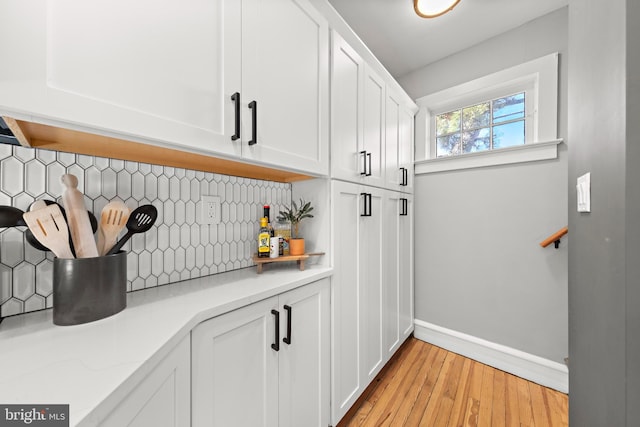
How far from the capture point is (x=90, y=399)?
0.38 m

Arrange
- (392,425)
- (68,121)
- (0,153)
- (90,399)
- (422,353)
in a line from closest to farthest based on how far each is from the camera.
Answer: (90,399) < (68,121) < (0,153) < (392,425) < (422,353)

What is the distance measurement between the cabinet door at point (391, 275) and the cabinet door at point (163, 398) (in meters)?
1.44

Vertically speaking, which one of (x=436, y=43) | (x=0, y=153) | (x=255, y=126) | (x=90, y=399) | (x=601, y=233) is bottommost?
(x=90, y=399)

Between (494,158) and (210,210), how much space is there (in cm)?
220

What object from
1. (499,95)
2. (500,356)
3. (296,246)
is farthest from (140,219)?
(499,95)

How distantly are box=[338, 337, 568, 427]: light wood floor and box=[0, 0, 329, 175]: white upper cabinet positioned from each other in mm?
1556

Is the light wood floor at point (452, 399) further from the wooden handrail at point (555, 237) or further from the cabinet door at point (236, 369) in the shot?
the wooden handrail at point (555, 237)

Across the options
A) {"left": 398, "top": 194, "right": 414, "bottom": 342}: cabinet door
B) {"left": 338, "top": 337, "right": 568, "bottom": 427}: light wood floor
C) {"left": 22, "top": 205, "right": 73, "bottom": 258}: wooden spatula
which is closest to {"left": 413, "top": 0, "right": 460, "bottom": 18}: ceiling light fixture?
{"left": 398, "top": 194, "right": 414, "bottom": 342}: cabinet door

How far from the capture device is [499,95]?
2152 mm

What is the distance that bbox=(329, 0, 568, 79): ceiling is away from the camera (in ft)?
5.92

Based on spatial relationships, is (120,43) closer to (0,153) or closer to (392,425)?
(0,153)

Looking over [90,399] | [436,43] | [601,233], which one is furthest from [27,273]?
[436,43]

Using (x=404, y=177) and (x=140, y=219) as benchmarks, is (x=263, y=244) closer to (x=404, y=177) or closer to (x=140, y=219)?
(x=140, y=219)

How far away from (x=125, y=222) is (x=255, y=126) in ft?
1.75
